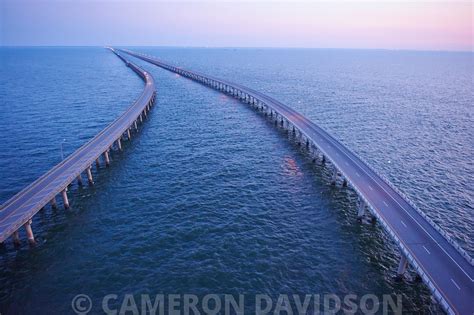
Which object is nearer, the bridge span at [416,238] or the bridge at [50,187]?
the bridge span at [416,238]

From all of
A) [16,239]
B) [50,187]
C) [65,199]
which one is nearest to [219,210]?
[65,199]

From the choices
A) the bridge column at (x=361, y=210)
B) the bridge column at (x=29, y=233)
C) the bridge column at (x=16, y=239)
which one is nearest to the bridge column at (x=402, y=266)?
the bridge column at (x=361, y=210)

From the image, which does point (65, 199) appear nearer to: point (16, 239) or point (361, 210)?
point (16, 239)

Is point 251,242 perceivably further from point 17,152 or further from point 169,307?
point 17,152

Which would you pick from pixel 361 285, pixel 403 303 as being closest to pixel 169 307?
pixel 361 285

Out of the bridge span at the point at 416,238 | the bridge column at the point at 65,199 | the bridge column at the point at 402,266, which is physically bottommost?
the bridge column at the point at 402,266

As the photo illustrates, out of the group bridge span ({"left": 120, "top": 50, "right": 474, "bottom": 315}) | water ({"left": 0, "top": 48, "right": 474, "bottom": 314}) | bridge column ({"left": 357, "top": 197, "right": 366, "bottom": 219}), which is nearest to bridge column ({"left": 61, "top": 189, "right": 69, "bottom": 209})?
water ({"left": 0, "top": 48, "right": 474, "bottom": 314})

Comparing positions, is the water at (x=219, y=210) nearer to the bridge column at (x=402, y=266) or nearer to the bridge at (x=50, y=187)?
the bridge column at (x=402, y=266)

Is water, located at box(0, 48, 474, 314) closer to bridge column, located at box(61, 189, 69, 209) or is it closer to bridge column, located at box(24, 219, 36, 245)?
bridge column, located at box(24, 219, 36, 245)

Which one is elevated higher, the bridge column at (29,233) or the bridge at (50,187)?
the bridge at (50,187)
